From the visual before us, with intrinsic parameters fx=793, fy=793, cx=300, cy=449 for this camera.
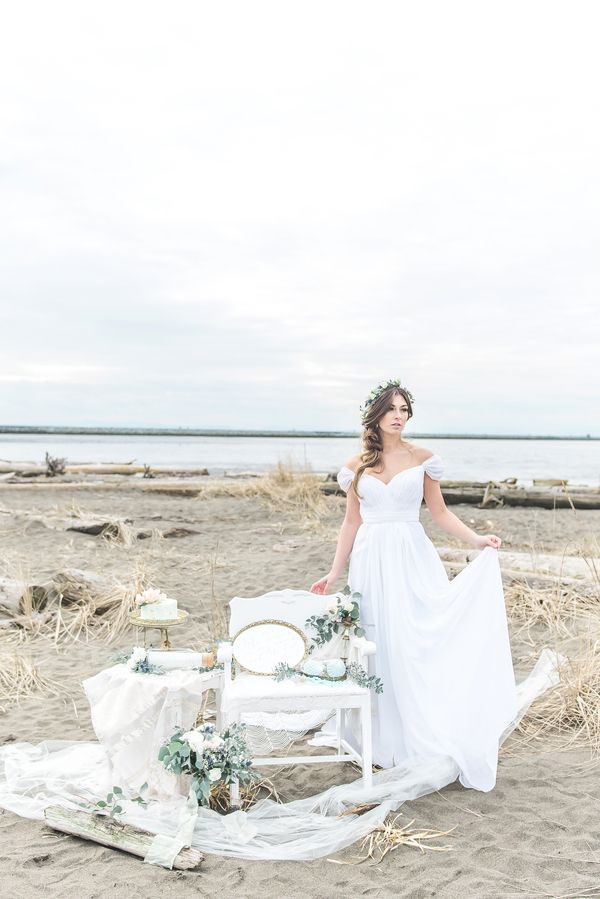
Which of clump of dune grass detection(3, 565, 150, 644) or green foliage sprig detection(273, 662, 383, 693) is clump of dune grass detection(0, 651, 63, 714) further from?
green foliage sprig detection(273, 662, 383, 693)

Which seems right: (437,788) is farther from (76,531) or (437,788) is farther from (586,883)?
(76,531)

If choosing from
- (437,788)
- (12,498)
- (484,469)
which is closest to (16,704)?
(437,788)

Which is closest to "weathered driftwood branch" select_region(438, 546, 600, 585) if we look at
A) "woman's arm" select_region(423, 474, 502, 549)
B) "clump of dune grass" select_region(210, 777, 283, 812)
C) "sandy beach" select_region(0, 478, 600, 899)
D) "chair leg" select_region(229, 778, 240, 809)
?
"sandy beach" select_region(0, 478, 600, 899)

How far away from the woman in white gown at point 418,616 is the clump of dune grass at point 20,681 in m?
2.44

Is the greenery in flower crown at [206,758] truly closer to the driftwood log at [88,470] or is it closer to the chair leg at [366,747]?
the chair leg at [366,747]

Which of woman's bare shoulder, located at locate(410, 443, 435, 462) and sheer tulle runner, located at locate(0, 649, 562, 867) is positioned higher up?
woman's bare shoulder, located at locate(410, 443, 435, 462)

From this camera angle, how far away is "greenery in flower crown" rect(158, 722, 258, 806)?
3.68 meters

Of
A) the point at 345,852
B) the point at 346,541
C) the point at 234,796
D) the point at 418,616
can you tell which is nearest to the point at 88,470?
the point at 346,541

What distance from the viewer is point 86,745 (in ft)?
15.1

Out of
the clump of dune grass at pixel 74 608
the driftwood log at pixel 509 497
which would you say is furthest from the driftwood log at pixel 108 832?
the driftwood log at pixel 509 497

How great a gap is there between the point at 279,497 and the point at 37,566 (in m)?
6.38

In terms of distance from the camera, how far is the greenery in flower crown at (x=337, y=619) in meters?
4.36

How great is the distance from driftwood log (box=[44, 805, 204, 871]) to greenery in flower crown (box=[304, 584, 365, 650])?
1.32m

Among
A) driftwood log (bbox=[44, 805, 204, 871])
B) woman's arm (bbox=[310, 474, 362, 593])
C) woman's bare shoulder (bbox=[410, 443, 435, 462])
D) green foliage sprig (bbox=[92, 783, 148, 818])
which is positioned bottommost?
driftwood log (bbox=[44, 805, 204, 871])
